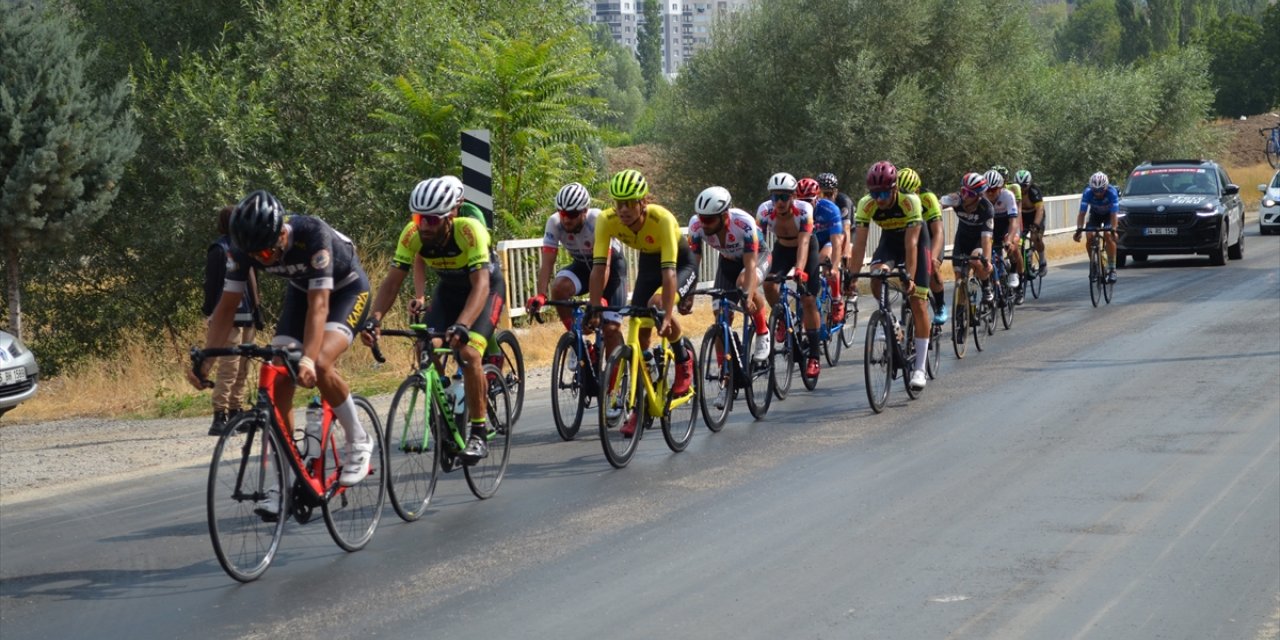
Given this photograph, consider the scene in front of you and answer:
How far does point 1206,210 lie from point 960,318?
14.8 m

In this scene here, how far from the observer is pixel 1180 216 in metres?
28.7

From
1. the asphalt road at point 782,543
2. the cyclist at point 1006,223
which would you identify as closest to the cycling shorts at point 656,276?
the asphalt road at point 782,543

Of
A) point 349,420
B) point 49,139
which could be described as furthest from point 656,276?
point 49,139

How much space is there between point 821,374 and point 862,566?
310 inches

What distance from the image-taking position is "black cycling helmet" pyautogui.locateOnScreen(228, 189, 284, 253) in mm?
6777

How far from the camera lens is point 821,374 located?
15.0 meters

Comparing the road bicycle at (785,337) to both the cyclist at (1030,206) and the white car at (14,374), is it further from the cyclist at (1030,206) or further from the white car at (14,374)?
the cyclist at (1030,206)

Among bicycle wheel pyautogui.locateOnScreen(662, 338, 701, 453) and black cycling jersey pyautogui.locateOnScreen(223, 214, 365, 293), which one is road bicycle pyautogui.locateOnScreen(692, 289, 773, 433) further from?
black cycling jersey pyautogui.locateOnScreen(223, 214, 365, 293)

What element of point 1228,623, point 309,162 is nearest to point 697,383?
point 1228,623

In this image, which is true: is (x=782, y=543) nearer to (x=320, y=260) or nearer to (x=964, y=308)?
(x=320, y=260)

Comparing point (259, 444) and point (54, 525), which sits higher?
point (259, 444)

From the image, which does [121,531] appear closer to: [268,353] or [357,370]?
[268,353]

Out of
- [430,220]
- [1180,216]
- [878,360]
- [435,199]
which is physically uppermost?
[435,199]

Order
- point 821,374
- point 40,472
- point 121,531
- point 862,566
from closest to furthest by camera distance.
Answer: point 862,566, point 121,531, point 40,472, point 821,374
